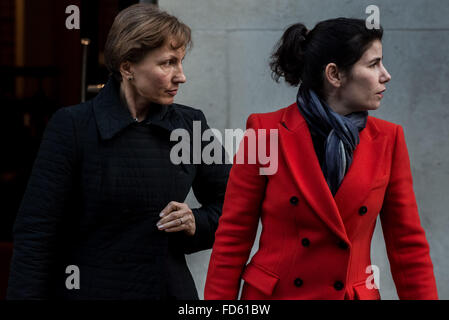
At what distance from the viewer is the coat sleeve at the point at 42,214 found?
277cm

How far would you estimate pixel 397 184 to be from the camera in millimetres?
2455

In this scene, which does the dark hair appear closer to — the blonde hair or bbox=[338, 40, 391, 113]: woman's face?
bbox=[338, 40, 391, 113]: woman's face

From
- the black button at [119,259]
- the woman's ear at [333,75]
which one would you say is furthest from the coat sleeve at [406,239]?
the black button at [119,259]

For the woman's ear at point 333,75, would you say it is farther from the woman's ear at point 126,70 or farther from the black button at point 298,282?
the woman's ear at point 126,70

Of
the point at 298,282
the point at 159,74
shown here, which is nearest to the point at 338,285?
the point at 298,282

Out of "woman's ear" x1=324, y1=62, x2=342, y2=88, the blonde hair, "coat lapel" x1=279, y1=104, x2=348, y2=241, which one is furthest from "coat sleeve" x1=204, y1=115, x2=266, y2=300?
the blonde hair

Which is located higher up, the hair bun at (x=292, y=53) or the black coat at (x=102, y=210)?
the hair bun at (x=292, y=53)

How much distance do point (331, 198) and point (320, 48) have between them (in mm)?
607

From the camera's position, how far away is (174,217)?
2.88m

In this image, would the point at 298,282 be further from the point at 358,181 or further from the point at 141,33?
the point at 141,33

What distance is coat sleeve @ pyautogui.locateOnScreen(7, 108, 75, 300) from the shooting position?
109 inches

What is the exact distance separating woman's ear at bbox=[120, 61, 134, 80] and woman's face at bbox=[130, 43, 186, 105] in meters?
0.02

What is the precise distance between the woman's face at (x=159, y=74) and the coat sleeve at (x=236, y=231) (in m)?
0.50
